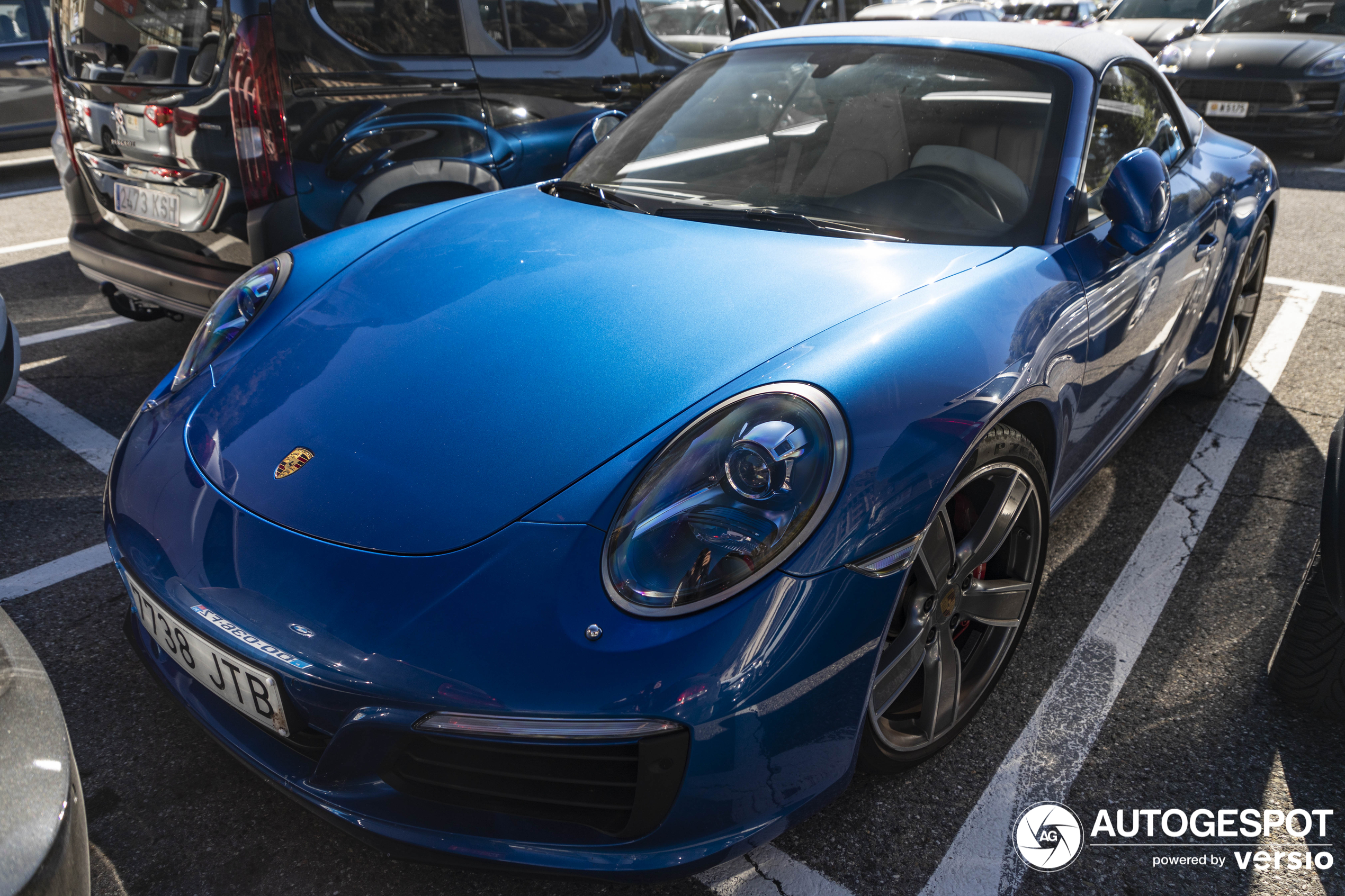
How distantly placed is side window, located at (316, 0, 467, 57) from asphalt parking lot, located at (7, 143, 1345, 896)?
62.2 inches

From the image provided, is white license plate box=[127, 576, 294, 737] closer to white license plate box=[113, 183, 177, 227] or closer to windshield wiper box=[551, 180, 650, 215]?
windshield wiper box=[551, 180, 650, 215]

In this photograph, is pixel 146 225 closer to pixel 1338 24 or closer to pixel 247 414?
pixel 247 414

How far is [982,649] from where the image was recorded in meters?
1.96

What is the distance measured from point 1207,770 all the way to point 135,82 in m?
3.72

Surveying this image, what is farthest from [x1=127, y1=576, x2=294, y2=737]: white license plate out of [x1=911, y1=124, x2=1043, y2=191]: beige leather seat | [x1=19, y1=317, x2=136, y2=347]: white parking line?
[x1=19, y1=317, x2=136, y2=347]: white parking line

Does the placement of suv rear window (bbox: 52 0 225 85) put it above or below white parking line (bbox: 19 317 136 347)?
above

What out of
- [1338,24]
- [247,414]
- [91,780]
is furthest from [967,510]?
[1338,24]

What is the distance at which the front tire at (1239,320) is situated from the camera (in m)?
3.36

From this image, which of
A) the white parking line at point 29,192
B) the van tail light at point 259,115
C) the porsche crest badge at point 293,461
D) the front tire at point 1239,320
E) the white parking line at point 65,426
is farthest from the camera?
the white parking line at point 29,192

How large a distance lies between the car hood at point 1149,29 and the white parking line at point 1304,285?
211 inches

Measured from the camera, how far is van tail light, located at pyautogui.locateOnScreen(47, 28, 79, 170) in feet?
11.6

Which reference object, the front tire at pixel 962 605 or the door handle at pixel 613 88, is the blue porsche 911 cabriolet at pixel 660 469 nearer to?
the front tire at pixel 962 605

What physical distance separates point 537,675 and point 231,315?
132cm

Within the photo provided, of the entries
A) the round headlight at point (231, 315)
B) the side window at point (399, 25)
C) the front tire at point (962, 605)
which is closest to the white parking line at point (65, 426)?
the round headlight at point (231, 315)
